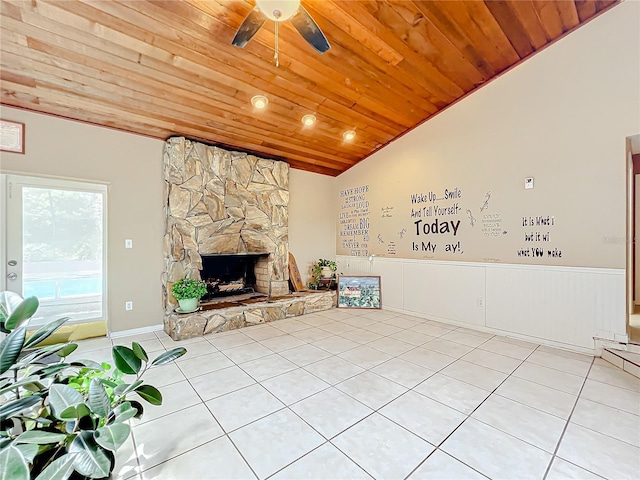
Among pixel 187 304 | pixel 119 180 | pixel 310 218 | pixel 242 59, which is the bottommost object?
pixel 187 304

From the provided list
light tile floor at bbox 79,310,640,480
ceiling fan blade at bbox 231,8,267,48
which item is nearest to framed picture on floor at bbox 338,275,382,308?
light tile floor at bbox 79,310,640,480

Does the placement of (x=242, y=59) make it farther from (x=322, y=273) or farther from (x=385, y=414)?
Result: (x=322, y=273)

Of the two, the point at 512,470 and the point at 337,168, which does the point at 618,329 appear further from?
the point at 337,168

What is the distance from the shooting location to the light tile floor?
5.07 feet

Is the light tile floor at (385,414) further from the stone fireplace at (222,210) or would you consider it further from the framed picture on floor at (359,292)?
the framed picture on floor at (359,292)

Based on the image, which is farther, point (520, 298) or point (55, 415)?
point (520, 298)

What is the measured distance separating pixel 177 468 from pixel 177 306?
2548 mm

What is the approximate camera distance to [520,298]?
3.46m

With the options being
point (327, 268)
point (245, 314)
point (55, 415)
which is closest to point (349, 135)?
point (327, 268)

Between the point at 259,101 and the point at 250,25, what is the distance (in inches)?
51.8

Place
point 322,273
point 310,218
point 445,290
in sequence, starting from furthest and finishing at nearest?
point 310,218 < point 322,273 < point 445,290

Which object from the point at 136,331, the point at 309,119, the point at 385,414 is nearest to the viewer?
the point at 385,414

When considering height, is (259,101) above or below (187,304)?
above

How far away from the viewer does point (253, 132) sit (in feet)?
13.3
